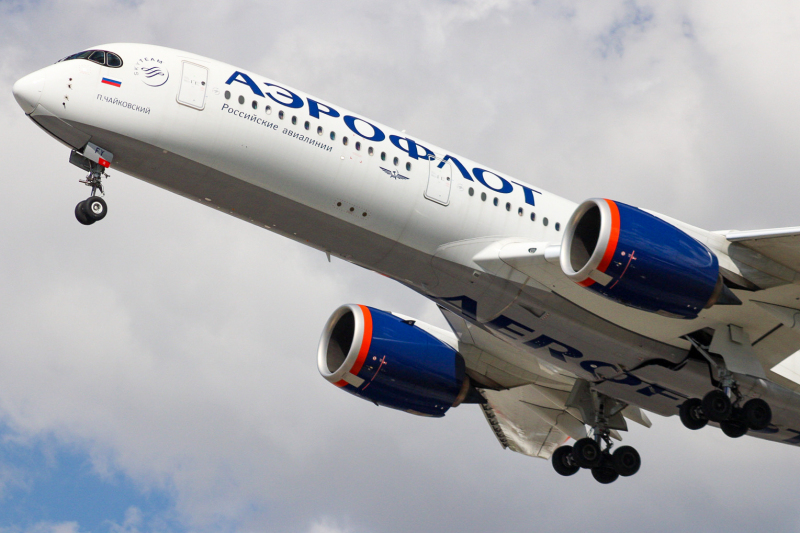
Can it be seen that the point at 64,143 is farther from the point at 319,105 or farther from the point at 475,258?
the point at 475,258

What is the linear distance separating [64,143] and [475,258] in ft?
26.9

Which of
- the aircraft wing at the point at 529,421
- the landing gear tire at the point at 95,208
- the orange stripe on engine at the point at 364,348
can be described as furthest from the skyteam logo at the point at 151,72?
the aircraft wing at the point at 529,421

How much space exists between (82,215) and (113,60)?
2979 millimetres

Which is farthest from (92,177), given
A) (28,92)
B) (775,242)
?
(775,242)

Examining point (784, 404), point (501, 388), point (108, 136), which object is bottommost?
point (784, 404)

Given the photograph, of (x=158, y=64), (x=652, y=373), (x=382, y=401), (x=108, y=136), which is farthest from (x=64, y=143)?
(x=652, y=373)

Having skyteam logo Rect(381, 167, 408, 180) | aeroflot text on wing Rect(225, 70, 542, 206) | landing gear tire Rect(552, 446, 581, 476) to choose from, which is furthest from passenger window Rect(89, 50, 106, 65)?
landing gear tire Rect(552, 446, 581, 476)

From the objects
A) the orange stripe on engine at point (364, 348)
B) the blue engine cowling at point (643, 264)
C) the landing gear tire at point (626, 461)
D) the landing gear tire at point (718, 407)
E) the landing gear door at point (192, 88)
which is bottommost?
the landing gear tire at point (718, 407)

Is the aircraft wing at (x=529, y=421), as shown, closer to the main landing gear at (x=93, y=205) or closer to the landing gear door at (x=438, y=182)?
the landing gear door at (x=438, y=182)

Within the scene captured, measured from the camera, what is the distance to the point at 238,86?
1969cm

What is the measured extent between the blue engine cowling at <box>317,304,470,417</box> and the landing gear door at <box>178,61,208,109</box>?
6.83m

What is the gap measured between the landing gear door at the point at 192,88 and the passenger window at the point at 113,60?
118cm

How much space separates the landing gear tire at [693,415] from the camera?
21297 mm

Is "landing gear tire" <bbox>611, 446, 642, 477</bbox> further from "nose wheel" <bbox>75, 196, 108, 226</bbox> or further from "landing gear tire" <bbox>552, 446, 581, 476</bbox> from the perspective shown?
"nose wheel" <bbox>75, 196, 108, 226</bbox>
